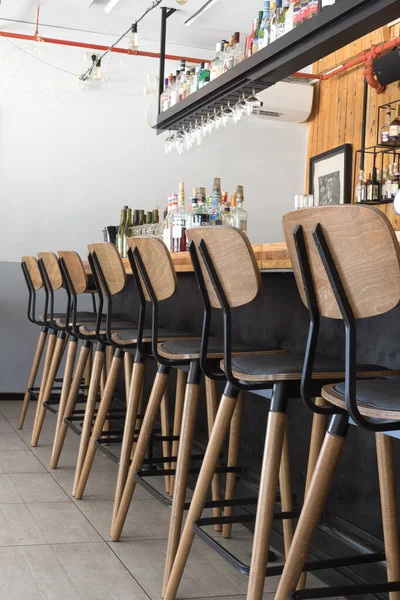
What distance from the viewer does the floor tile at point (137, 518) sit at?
261 cm

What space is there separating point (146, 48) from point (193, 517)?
4.67m

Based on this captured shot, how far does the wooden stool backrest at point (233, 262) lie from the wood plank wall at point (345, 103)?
3.54m

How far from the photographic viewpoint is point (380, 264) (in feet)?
4.34

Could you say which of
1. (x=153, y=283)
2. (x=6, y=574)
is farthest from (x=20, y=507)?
(x=153, y=283)

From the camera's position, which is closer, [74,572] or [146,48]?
[74,572]

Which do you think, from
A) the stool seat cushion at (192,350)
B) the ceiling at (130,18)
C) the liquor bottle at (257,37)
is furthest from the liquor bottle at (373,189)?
the stool seat cushion at (192,350)

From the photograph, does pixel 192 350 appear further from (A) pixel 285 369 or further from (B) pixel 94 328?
(B) pixel 94 328

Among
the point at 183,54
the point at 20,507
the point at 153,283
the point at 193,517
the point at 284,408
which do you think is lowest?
the point at 20,507

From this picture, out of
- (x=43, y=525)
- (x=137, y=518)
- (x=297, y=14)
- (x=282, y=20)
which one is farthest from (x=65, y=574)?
(x=282, y=20)

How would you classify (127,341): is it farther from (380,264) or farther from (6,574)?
(380,264)

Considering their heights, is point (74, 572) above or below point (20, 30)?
below

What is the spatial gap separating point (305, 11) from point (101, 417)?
1.75 m

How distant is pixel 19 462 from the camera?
3.56 meters

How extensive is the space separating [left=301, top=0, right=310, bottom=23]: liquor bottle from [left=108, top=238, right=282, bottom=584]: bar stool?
45.7 inches
